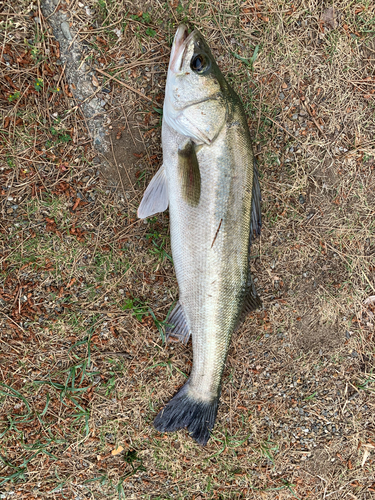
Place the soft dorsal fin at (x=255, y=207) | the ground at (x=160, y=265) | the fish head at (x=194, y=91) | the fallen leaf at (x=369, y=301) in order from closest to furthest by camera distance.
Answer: the fish head at (x=194, y=91) < the soft dorsal fin at (x=255, y=207) < the ground at (x=160, y=265) < the fallen leaf at (x=369, y=301)

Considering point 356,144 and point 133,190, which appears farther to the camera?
point 356,144

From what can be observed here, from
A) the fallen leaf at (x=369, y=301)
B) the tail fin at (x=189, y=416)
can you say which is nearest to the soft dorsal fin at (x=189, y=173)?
the tail fin at (x=189, y=416)

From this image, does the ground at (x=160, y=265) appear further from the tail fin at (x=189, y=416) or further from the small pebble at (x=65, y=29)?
the tail fin at (x=189, y=416)

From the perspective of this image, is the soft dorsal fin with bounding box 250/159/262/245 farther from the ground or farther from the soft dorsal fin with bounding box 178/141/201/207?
the ground

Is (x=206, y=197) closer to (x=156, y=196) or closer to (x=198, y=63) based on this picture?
(x=156, y=196)

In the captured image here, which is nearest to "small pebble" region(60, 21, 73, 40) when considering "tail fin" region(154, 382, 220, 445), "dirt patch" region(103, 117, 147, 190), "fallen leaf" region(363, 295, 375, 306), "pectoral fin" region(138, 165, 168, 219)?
"dirt patch" region(103, 117, 147, 190)

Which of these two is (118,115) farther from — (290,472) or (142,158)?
(290,472)

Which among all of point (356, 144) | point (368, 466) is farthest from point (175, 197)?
point (368, 466)

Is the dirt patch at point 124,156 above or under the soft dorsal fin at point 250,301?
above
